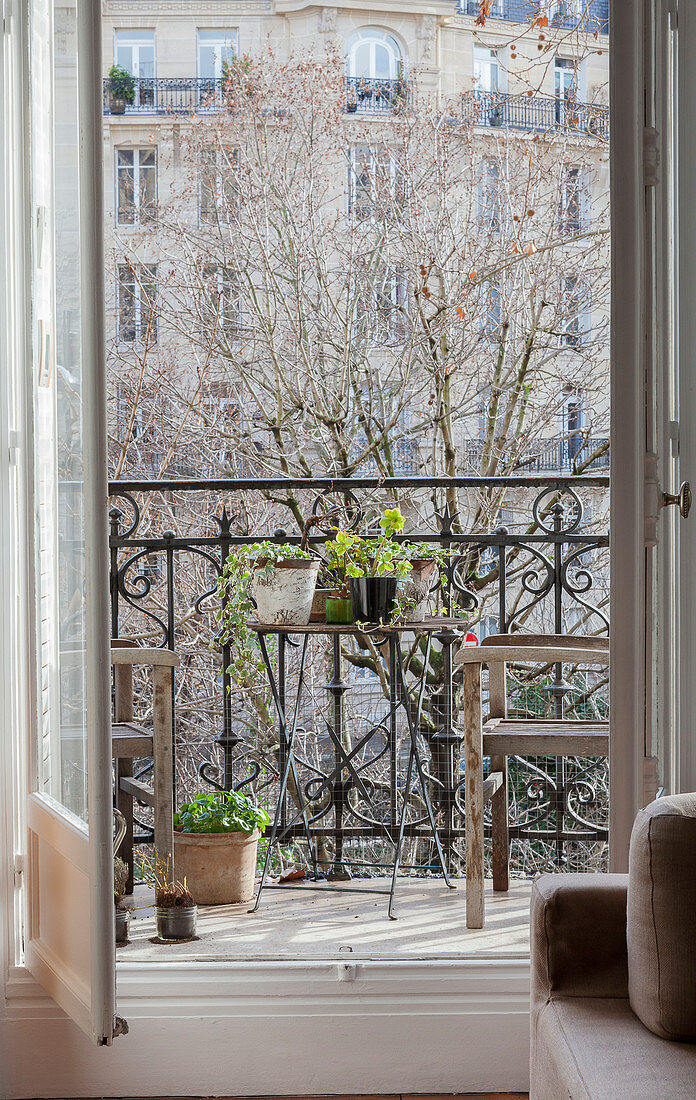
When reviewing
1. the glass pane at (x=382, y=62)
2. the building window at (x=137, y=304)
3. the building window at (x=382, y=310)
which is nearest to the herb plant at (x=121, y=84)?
the building window at (x=137, y=304)

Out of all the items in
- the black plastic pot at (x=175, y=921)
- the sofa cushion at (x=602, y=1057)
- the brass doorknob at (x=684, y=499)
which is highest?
the brass doorknob at (x=684, y=499)

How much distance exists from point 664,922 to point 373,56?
4.28m

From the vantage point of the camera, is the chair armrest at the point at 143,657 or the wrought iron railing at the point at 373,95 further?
the wrought iron railing at the point at 373,95

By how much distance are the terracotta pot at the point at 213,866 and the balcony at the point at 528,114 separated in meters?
3.38

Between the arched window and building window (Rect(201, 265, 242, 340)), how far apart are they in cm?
111

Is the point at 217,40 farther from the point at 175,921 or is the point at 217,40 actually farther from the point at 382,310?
the point at 175,921

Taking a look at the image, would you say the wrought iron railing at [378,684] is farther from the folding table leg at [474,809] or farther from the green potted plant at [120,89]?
the green potted plant at [120,89]

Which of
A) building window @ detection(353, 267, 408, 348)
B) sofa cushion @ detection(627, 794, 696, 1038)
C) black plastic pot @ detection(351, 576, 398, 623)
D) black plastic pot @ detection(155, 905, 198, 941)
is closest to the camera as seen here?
sofa cushion @ detection(627, 794, 696, 1038)

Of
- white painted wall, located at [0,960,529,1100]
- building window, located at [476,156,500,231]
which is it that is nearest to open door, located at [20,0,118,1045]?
white painted wall, located at [0,960,529,1100]

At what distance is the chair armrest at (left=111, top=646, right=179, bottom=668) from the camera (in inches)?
104

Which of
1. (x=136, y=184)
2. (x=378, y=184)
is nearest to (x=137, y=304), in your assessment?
(x=136, y=184)

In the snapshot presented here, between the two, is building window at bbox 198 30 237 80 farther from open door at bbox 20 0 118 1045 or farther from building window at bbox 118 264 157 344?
open door at bbox 20 0 118 1045

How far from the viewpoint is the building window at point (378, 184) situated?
→ 4.61 metres

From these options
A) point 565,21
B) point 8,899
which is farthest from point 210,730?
point 565,21
